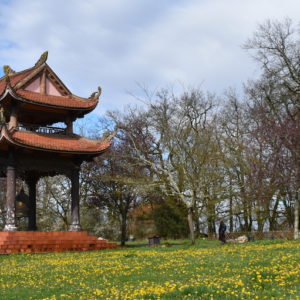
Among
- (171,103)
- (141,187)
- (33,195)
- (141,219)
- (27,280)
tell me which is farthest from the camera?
(141,219)

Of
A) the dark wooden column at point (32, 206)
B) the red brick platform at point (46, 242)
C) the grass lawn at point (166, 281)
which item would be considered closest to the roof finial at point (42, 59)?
the dark wooden column at point (32, 206)

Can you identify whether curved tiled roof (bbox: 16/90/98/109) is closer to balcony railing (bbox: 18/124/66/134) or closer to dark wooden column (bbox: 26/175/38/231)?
balcony railing (bbox: 18/124/66/134)

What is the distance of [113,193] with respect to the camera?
41.7m

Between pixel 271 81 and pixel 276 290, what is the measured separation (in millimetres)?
34398

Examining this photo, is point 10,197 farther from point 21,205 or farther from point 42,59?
point 42,59

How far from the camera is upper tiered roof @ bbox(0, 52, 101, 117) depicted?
28516mm

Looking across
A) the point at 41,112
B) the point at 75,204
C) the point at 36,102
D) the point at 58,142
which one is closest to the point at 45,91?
the point at 41,112

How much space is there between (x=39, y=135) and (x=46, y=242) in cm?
689

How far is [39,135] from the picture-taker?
2869 centimetres

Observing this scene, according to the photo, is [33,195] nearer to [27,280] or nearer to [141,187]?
[141,187]

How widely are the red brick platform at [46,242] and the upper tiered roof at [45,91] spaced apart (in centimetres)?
814

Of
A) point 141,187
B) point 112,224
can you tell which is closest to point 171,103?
point 141,187

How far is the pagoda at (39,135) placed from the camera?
27125 mm

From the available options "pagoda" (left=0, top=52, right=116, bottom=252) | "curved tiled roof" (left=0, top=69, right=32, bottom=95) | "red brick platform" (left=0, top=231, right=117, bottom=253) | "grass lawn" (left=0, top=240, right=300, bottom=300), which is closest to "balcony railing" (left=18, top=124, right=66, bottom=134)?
"pagoda" (left=0, top=52, right=116, bottom=252)
